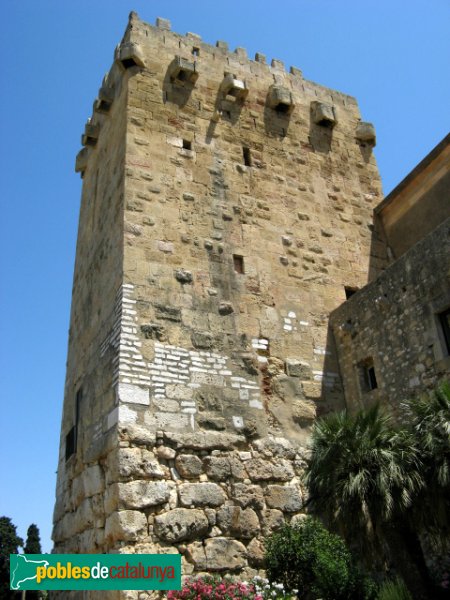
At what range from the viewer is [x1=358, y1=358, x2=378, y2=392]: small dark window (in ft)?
31.2

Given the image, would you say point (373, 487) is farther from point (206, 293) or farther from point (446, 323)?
point (206, 293)

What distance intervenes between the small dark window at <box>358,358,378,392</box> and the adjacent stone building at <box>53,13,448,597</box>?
0.27 meters

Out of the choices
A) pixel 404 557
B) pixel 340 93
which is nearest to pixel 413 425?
pixel 404 557

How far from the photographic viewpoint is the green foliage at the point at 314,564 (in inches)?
274

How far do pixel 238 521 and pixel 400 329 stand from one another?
12.0 feet

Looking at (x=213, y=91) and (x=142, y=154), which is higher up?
A: (x=213, y=91)

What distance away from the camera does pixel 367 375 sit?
9.63m

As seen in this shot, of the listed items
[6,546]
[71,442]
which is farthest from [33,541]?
[71,442]

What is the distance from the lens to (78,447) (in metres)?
9.46

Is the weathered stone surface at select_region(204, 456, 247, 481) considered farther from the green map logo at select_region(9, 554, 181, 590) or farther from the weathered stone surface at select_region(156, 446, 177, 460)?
the green map logo at select_region(9, 554, 181, 590)

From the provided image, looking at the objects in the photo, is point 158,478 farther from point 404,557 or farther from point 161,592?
point 404,557

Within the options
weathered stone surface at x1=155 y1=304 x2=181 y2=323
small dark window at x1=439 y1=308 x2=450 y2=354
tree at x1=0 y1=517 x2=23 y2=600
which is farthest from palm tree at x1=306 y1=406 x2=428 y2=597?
tree at x1=0 y1=517 x2=23 y2=600

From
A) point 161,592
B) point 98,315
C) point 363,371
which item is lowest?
point 161,592

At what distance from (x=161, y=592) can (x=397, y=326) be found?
494 cm
